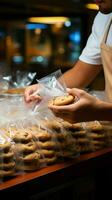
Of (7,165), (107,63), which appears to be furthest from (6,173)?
(107,63)

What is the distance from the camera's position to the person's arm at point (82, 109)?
1.28 meters

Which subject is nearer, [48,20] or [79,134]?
[79,134]

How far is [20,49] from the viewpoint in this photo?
6172 mm

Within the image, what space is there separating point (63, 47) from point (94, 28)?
4.28 metres

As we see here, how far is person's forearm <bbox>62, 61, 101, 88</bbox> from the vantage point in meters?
2.10

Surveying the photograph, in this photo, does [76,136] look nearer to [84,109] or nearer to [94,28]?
[84,109]

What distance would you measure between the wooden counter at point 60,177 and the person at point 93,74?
0.21m

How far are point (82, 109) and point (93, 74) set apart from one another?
2.86 feet

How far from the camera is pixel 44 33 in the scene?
628 cm

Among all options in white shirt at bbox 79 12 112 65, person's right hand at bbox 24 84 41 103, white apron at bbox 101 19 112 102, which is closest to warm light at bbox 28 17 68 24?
white shirt at bbox 79 12 112 65

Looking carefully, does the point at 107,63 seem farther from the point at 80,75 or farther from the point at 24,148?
the point at 24,148

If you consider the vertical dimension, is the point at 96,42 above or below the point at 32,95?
above

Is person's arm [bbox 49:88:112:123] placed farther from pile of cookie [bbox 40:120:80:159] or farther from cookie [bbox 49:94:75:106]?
pile of cookie [bbox 40:120:80:159]

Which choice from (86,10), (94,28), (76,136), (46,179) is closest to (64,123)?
(76,136)
